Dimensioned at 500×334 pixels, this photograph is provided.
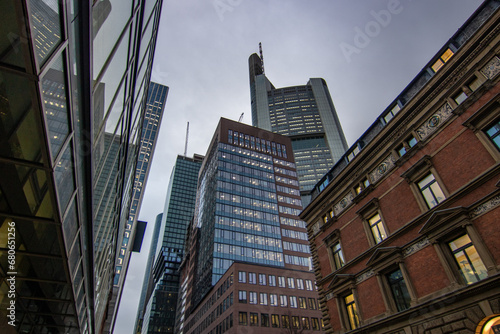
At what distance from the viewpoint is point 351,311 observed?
63.1 feet

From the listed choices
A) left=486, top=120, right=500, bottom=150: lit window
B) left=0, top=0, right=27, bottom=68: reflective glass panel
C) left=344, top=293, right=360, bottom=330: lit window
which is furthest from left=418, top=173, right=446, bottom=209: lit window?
left=0, top=0, right=27, bottom=68: reflective glass panel

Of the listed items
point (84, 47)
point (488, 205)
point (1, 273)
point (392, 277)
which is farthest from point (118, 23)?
point (392, 277)

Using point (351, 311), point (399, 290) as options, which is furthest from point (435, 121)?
point (351, 311)

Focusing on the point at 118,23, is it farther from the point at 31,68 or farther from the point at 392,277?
the point at 392,277

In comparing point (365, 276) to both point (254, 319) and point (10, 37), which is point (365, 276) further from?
point (254, 319)

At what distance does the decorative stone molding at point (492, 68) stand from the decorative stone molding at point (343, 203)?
1095 centimetres

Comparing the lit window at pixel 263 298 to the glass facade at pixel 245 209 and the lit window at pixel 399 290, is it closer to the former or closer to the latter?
the glass facade at pixel 245 209

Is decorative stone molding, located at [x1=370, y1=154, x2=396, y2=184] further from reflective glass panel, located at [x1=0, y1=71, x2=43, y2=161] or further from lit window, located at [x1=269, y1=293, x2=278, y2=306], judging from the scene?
lit window, located at [x1=269, y1=293, x2=278, y2=306]

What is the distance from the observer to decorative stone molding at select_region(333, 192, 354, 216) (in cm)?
→ 2184

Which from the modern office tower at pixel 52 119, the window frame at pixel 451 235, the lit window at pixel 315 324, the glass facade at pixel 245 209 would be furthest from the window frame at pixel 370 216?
the lit window at pixel 315 324

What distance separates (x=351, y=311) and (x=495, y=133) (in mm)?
13777

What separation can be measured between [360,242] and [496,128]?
10337 mm

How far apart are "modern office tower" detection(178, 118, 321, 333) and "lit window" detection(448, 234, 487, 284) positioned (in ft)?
146

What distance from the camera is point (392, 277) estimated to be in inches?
659
